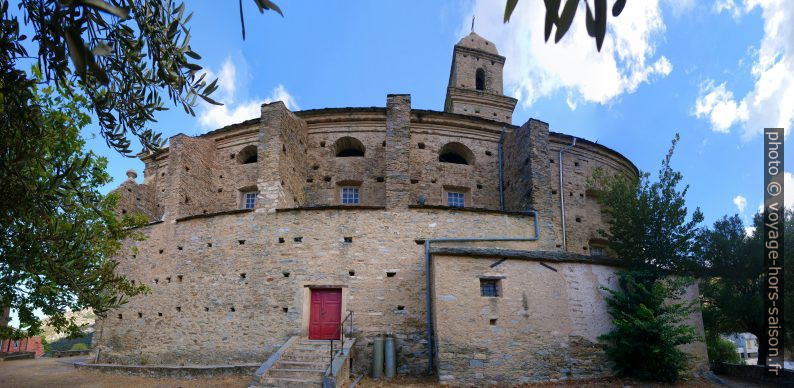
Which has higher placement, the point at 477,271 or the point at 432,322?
the point at 477,271

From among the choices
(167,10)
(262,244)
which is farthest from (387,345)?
(167,10)

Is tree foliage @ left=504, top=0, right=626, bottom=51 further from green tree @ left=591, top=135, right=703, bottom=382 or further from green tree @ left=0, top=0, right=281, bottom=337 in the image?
green tree @ left=591, top=135, right=703, bottom=382

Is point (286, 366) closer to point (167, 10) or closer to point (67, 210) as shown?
point (67, 210)

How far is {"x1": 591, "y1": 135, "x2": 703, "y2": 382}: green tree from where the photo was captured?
1157cm

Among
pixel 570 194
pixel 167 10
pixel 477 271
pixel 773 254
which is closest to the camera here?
pixel 167 10

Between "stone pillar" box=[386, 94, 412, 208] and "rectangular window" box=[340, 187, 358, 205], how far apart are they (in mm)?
2828

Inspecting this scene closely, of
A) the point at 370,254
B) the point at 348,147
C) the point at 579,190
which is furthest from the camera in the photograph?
the point at 579,190

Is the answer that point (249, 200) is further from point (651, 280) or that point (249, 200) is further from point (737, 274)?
point (737, 274)

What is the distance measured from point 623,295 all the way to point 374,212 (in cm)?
765

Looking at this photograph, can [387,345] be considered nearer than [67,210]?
No

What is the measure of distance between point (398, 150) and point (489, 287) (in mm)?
5568

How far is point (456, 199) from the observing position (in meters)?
17.8

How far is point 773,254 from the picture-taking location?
15.6 meters

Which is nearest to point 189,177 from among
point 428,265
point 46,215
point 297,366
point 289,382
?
point 297,366
